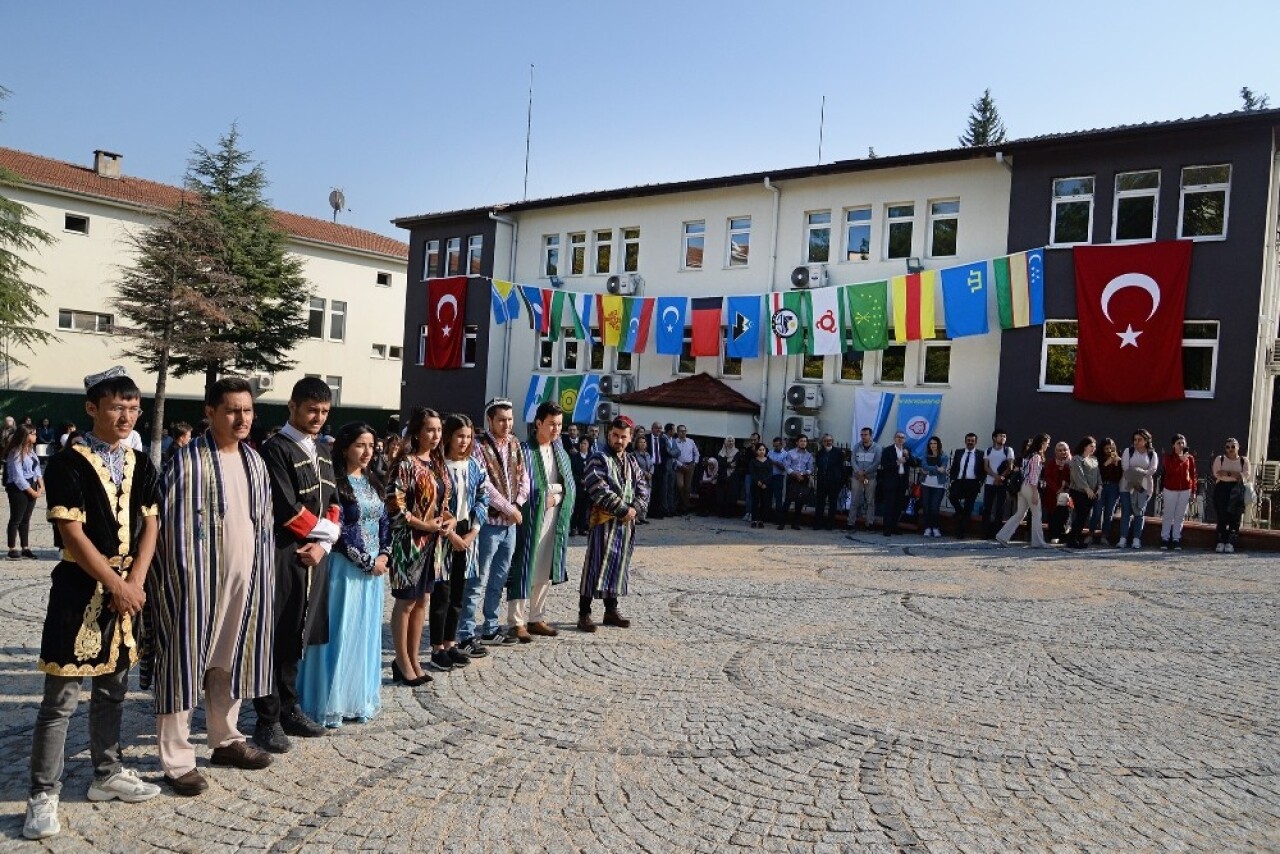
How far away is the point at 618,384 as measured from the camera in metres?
27.5

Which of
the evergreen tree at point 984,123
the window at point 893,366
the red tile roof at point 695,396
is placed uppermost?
the evergreen tree at point 984,123

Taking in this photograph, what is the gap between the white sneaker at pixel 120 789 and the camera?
4359 mm

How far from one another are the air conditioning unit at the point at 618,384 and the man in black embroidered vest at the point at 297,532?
22143mm

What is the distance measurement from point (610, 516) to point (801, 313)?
15581 millimetres

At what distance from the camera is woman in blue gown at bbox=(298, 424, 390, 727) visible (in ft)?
17.9

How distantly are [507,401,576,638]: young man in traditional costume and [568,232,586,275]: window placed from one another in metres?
22.1

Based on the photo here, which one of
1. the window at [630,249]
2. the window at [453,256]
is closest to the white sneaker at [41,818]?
the window at [630,249]

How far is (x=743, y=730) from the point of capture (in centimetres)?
568

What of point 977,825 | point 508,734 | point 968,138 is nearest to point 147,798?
point 508,734

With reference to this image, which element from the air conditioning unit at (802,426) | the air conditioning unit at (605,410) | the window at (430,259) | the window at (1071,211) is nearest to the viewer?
the window at (1071,211)

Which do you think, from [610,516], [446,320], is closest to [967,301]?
[610,516]

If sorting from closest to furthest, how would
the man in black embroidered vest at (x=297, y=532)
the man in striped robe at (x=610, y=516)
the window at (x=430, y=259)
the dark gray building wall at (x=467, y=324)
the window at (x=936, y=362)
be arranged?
1. the man in black embroidered vest at (x=297, y=532)
2. the man in striped robe at (x=610, y=516)
3. the window at (x=936, y=362)
4. the dark gray building wall at (x=467, y=324)
5. the window at (x=430, y=259)

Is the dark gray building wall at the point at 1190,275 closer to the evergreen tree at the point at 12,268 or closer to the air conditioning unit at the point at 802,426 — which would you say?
the air conditioning unit at the point at 802,426

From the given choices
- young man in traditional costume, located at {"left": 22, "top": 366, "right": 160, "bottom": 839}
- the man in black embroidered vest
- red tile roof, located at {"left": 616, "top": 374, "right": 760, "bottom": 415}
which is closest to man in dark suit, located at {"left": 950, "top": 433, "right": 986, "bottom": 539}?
red tile roof, located at {"left": 616, "top": 374, "right": 760, "bottom": 415}
